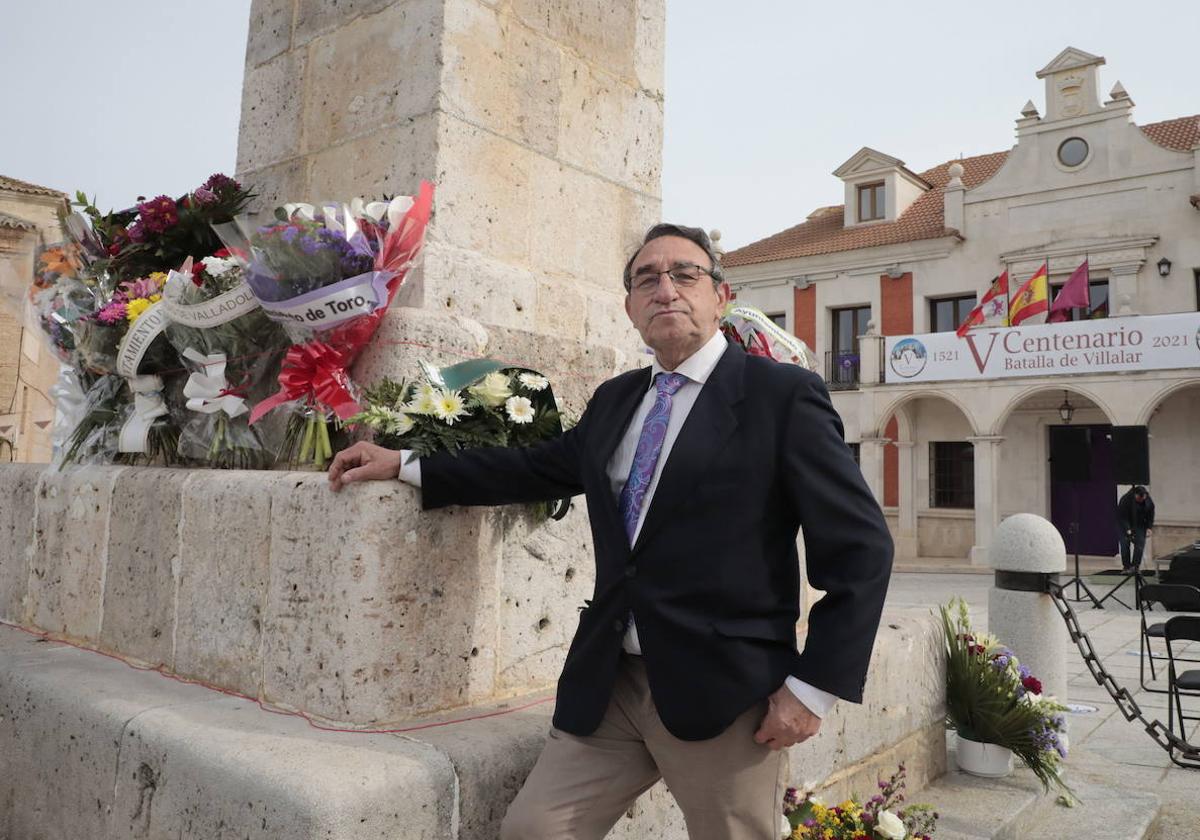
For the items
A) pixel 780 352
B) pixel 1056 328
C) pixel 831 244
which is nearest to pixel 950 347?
pixel 1056 328

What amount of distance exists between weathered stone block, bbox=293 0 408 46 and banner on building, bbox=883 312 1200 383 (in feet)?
59.8

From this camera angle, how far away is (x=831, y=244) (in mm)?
23672

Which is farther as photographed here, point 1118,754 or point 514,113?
point 1118,754

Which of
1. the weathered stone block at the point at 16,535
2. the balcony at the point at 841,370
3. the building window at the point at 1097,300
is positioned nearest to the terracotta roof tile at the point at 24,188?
the weathered stone block at the point at 16,535

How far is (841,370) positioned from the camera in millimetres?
23188

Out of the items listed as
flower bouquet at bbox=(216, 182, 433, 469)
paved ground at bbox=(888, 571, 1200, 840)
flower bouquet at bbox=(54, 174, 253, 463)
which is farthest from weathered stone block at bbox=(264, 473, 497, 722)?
paved ground at bbox=(888, 571, 1200, 840)

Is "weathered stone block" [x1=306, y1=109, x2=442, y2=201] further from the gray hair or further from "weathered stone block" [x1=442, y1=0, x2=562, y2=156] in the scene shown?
the gray hair

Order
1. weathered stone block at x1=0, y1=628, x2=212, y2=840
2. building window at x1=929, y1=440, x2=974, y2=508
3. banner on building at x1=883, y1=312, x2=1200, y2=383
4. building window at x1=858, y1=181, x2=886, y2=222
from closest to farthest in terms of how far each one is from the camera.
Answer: weathered stone block at x1=0, y1=628, x2=212, y2=840, banner on building at x1=883, y1=312, x2=1200, y2=383, building window at x1=929, y1=440, x2=974, y2=508, building window at x1=858, y1=181, x2=886, y2=222

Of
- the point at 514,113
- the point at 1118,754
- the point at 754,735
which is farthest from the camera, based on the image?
the point at 1118,754

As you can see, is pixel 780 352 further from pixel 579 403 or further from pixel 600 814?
pixel 600 814

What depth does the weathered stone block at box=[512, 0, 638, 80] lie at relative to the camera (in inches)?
134

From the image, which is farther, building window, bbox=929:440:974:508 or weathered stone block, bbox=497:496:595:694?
building window, bbox=929:440:974:508

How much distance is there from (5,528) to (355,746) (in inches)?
96.9

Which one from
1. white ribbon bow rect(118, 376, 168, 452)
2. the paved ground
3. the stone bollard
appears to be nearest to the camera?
white ribbon bow rect(118, 376, 168, 452)
